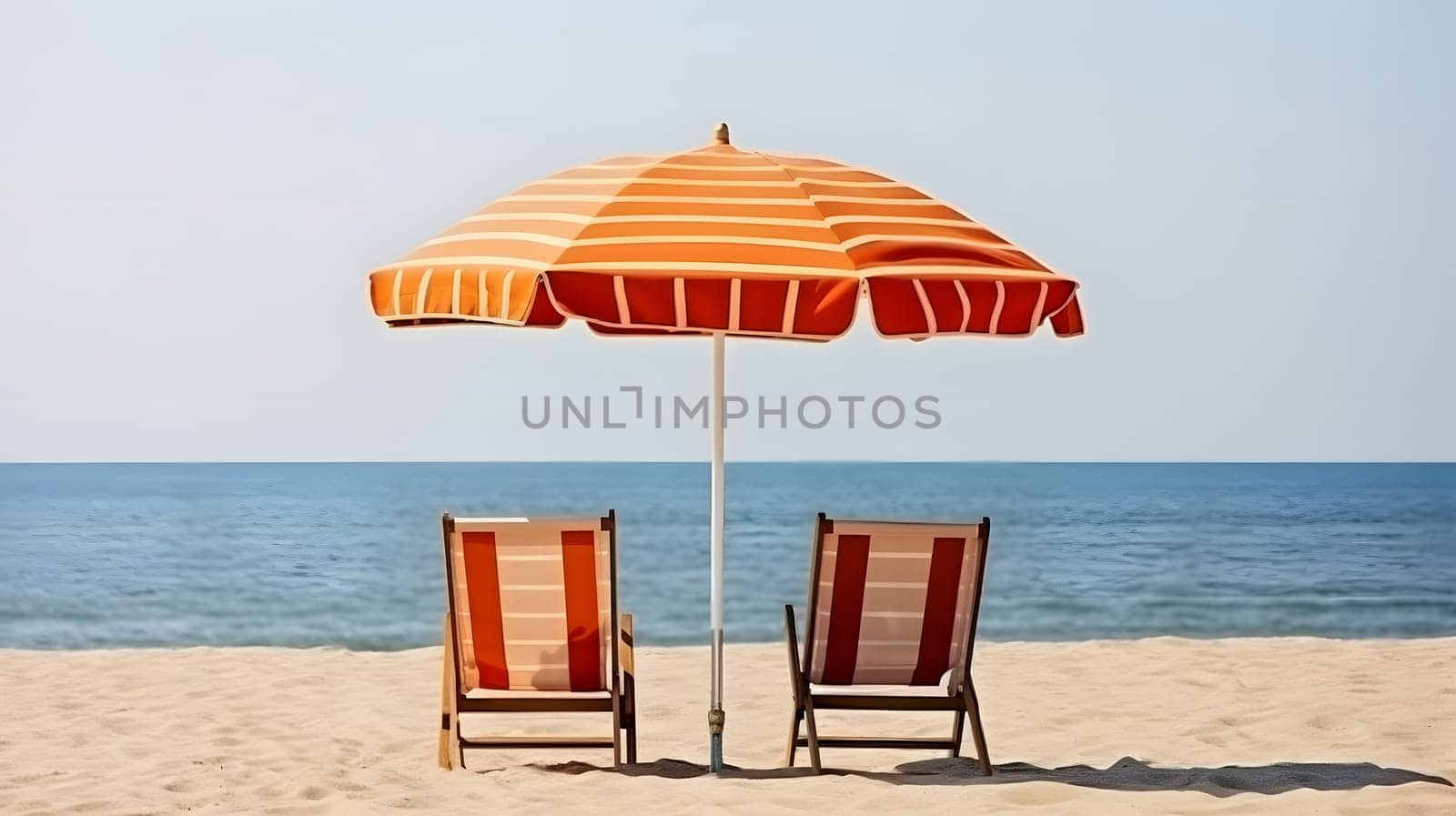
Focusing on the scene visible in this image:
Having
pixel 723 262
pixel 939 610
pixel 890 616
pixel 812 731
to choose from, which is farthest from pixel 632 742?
pixel 723 262

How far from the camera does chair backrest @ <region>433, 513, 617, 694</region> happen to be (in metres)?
4.98

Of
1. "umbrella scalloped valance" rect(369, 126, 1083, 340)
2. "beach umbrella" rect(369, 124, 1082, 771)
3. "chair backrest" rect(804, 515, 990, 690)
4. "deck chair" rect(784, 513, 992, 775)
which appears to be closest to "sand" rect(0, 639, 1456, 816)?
"deck chair" rect(784, 513, 992, 775)

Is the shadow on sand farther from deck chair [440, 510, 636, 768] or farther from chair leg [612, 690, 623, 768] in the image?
deck chair [440, 510, 636, 768]

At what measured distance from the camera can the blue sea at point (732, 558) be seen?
48.4ft

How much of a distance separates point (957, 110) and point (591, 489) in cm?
2779

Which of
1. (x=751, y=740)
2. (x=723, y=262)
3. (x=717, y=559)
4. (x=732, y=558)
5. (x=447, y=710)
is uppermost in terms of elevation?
(x=723, y=262)

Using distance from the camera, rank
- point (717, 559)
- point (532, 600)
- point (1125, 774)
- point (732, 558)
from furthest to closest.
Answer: point (732, 558), point (1125, 774), point (532, 600), point (717, 559)

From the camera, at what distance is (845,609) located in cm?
509

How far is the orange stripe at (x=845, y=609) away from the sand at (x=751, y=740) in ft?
1.17

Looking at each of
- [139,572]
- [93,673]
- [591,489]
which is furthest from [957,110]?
[591,489]

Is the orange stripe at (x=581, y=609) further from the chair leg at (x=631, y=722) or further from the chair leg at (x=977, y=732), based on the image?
the chair leg at (x=977, y=732)

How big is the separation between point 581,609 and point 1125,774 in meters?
1.84

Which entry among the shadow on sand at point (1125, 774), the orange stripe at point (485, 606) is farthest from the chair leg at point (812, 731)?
the orange stripe at point (485, 606)

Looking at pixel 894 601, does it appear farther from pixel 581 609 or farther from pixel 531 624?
pixel 531 624
